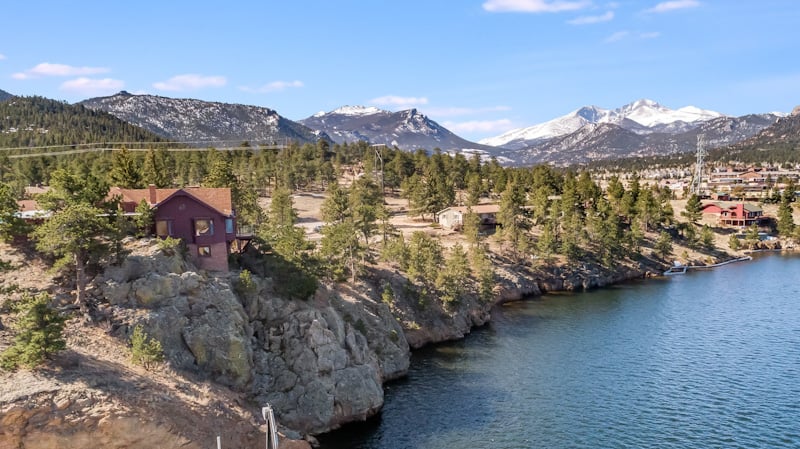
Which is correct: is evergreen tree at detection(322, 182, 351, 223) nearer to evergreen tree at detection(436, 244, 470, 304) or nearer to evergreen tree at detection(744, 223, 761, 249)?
A: evergreen tree at detection(436, 244, 470, 304)

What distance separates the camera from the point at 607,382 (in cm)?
4975

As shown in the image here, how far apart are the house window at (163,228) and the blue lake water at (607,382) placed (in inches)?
838

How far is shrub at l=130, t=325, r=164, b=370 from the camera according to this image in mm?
32938

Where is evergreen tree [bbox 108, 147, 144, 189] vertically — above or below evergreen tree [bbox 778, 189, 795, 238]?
above

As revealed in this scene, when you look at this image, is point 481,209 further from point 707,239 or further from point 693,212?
point 693,212

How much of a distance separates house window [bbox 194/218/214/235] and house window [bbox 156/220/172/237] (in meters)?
2.04

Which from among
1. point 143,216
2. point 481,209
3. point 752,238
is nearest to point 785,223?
point 752,238

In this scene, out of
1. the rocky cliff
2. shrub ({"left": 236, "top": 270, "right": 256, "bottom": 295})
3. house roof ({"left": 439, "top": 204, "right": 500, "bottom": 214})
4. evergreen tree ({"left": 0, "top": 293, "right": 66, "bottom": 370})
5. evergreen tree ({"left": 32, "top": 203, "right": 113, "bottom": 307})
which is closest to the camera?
the rocky cliff

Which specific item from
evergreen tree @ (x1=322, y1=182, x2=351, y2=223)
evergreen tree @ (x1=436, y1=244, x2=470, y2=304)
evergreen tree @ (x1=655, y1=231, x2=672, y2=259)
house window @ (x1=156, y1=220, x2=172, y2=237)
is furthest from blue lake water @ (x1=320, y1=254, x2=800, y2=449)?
evergreen tree @ (x1=655, y1=231, x2=672, y2=259)

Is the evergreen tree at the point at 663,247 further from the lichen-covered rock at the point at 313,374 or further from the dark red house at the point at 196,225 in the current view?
the dark red house at the point at 196,225

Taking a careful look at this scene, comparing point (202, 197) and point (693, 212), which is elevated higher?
point (202, 197)

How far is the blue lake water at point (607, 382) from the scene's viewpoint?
1561 inches

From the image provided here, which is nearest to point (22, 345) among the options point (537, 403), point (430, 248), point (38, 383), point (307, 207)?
point (38, 383)

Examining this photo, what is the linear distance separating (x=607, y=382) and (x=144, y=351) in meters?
38.9
